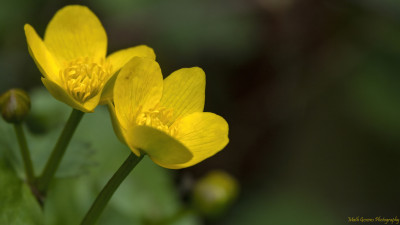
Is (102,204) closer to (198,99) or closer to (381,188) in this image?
(198,99)

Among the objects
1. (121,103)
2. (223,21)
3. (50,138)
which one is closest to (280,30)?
(223,21)

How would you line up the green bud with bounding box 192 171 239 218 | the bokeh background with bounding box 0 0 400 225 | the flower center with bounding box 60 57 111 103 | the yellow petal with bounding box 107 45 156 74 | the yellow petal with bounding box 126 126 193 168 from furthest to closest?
the bokeh background with bounding box 0 0 400 225 < the green bud with bounding box 192 171 239 218 < the yellow petal with bounding box 107 45 156 74 < the flower center with bounding box 60 57 111 103 < the yellow petal with bounding box 126 126 193 168

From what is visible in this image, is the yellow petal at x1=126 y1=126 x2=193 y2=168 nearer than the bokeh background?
Yes

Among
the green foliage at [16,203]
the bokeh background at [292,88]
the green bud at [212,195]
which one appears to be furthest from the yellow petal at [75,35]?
the bokeh background at [292,88]

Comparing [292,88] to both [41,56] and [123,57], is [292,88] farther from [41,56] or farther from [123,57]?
[41,56]

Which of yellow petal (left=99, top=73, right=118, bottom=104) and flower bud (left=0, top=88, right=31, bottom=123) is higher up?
yellow petal (left=99, top=73, right=118, bottom=104)

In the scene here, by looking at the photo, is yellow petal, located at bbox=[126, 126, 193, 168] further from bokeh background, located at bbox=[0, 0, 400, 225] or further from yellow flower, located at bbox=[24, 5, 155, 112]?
bokeh background, located at bbox=[0, 0, 400, 225]

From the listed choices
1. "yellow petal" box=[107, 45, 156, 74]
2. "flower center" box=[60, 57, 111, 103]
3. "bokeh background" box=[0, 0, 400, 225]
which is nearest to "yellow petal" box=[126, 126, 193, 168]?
"flower center" box=[60, 57, 111, 103]

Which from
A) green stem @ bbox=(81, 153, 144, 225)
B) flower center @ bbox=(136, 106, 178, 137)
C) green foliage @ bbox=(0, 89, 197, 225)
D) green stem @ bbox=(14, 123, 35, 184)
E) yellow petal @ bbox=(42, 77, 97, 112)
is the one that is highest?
yellow petal @ bbox=(42, 77, 97, 112)
